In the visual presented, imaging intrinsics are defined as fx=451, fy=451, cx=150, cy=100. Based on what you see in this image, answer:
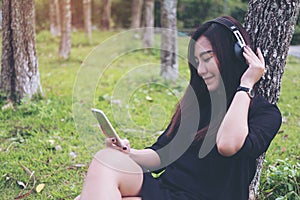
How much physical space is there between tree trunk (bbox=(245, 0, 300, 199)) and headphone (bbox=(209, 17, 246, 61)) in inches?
16.5

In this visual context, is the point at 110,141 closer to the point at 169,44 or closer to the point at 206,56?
the point at 206,56

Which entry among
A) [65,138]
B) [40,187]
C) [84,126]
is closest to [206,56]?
[84,126]

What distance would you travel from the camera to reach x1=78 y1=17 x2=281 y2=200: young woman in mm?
1641

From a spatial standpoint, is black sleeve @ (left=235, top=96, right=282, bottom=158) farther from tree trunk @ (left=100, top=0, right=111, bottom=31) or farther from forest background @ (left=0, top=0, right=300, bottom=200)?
tree trunk @ (left=100, top=0, right=111, bottom=31)

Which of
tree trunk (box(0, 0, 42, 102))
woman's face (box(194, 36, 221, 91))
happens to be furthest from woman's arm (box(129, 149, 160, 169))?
tree trunk (box(0, 0, 42, 102))

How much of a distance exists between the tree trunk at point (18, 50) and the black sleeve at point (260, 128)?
2.94 m

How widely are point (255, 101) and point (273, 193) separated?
869mm

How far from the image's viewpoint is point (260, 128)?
1.64 m

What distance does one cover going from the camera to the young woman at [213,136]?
164 centimetres

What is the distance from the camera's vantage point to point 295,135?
3807 millimetres

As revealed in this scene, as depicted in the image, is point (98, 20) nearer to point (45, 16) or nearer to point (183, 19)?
point (45, 16)

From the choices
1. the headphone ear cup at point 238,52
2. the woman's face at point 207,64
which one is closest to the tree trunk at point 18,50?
the woman's face at point 207,64

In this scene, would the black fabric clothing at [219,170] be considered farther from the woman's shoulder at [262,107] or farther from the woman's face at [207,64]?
the woman's face at [207,64]

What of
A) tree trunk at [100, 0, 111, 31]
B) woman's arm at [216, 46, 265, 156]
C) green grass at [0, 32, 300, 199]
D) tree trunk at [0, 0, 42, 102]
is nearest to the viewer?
woman's arm at [216, 46, 265, 156]
